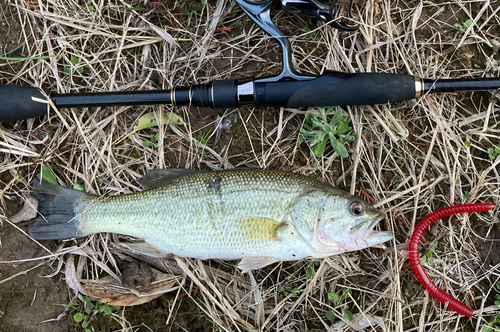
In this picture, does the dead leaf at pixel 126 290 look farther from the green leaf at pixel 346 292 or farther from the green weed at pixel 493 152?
the green weed at pixel 493 152

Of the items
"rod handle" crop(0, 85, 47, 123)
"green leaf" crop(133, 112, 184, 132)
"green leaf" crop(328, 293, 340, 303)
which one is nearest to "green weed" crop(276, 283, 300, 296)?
"green leaf" crop(328, 293, 340, 303)

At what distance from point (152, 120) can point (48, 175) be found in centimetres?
118

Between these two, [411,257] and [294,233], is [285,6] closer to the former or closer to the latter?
[294,233]

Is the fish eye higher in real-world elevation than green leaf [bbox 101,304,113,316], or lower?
higher

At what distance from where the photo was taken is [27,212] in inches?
134

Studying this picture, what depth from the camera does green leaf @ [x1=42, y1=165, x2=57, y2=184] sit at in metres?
3.39

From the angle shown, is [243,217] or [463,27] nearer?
[243,217]

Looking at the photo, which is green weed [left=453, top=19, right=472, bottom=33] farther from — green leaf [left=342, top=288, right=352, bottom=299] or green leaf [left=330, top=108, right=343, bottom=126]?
green leaf [left=342, top=288, right=352, bottom=299]

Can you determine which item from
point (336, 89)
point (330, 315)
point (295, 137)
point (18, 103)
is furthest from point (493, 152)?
point (18, 103)

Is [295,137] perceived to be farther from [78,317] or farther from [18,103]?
[78,317]

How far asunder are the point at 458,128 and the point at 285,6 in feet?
6.82

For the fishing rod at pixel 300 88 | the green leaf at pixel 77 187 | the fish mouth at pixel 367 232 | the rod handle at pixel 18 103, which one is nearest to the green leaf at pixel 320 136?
the fishing rod at pixel 300 88

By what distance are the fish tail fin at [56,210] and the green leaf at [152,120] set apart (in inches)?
33.4

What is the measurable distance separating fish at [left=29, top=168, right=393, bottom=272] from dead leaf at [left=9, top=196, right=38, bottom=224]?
2.03ft
